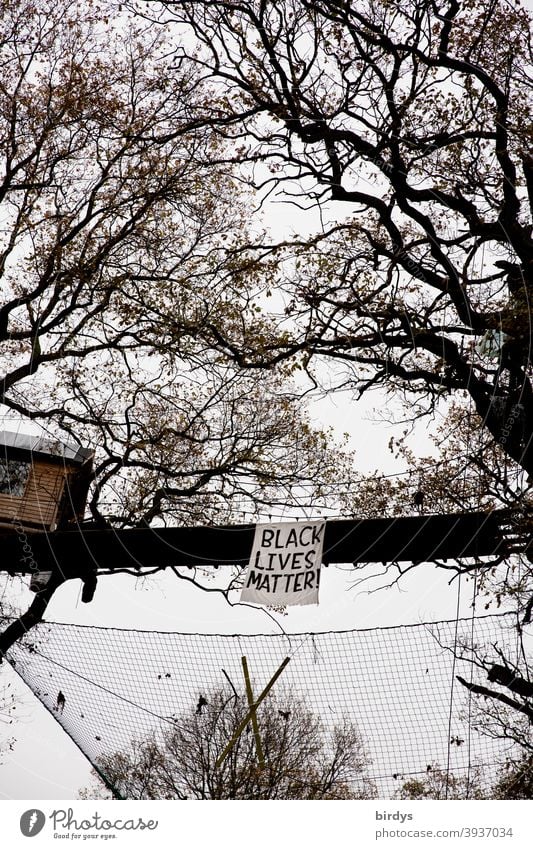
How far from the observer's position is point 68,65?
1042cm

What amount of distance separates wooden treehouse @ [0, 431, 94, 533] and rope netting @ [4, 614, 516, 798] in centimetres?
159

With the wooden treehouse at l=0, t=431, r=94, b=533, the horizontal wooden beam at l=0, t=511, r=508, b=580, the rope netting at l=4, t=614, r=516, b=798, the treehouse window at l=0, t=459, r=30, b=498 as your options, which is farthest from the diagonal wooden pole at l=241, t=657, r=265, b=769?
the treehouse window at l=0, t=459, r=30, b=498

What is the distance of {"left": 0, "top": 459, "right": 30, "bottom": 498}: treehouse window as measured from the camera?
11.0 m

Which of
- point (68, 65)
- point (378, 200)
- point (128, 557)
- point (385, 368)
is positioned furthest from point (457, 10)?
Answer: point (128, 557)

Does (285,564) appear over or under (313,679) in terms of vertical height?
over

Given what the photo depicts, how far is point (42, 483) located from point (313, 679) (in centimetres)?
436

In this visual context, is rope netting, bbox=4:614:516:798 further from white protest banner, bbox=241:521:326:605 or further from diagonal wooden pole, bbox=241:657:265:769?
white protest banner, bbox=241:521:326:605

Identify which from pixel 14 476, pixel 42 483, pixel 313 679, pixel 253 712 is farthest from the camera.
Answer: pixel 14 476

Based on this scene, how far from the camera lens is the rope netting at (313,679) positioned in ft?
25.8

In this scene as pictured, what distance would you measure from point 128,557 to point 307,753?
295 cm

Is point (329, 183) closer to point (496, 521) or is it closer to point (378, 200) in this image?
point (378, 200)

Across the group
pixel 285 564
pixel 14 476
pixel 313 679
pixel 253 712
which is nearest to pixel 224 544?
pixel 285 564

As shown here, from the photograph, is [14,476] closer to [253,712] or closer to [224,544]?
[224,544]

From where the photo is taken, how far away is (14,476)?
11.2 m
